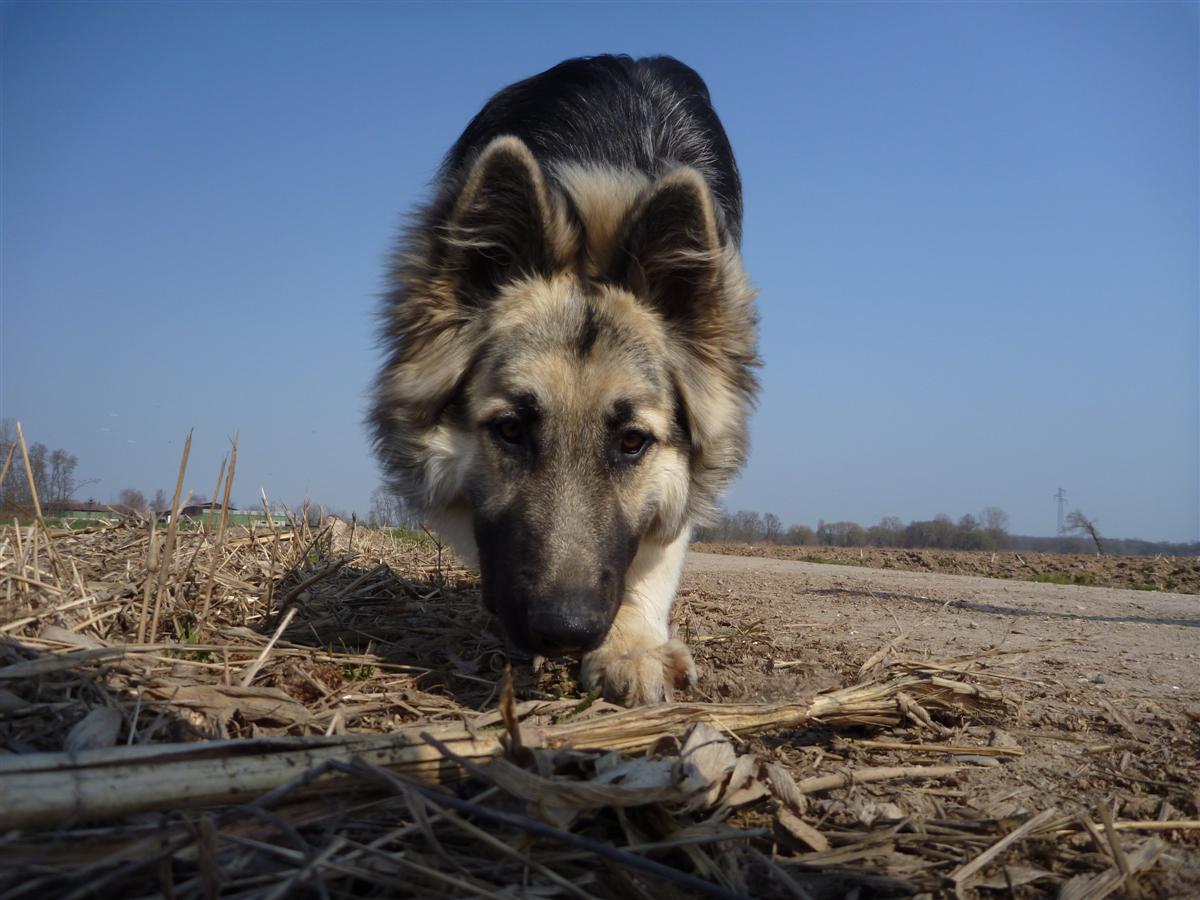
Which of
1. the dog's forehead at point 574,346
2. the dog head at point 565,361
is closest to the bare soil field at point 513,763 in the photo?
the dog head at point 565,361

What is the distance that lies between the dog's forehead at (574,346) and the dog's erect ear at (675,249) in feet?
0.45

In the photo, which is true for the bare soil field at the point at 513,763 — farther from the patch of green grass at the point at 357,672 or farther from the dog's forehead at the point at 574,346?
the dog's forehead at the point at 574,346

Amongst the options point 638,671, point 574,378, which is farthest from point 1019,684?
point 574,378

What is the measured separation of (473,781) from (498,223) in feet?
9.34

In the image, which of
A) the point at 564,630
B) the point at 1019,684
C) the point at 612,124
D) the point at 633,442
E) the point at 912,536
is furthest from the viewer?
the point at 912,536

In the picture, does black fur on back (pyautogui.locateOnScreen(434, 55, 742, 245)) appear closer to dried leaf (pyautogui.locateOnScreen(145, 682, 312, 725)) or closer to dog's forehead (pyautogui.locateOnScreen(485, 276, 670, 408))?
dog's forehead (pyautogui.locateOnScreen(485, 276, 670, 408))

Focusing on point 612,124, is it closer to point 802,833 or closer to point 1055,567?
point 802,833

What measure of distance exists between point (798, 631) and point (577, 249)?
8.41 ft

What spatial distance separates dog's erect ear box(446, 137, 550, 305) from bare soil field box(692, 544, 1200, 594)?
11.1 m

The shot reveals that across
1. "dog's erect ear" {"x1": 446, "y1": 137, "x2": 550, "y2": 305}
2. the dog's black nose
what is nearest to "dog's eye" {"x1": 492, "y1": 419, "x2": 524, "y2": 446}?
"dog's erect ear" {"x1": 446, "y1": 137, "x2": 550, "y2": 305}

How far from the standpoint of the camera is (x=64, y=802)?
1.45 meters

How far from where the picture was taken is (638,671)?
3074mm

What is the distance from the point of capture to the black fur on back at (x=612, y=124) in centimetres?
509

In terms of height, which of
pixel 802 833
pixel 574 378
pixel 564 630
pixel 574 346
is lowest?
pixel 802 833
